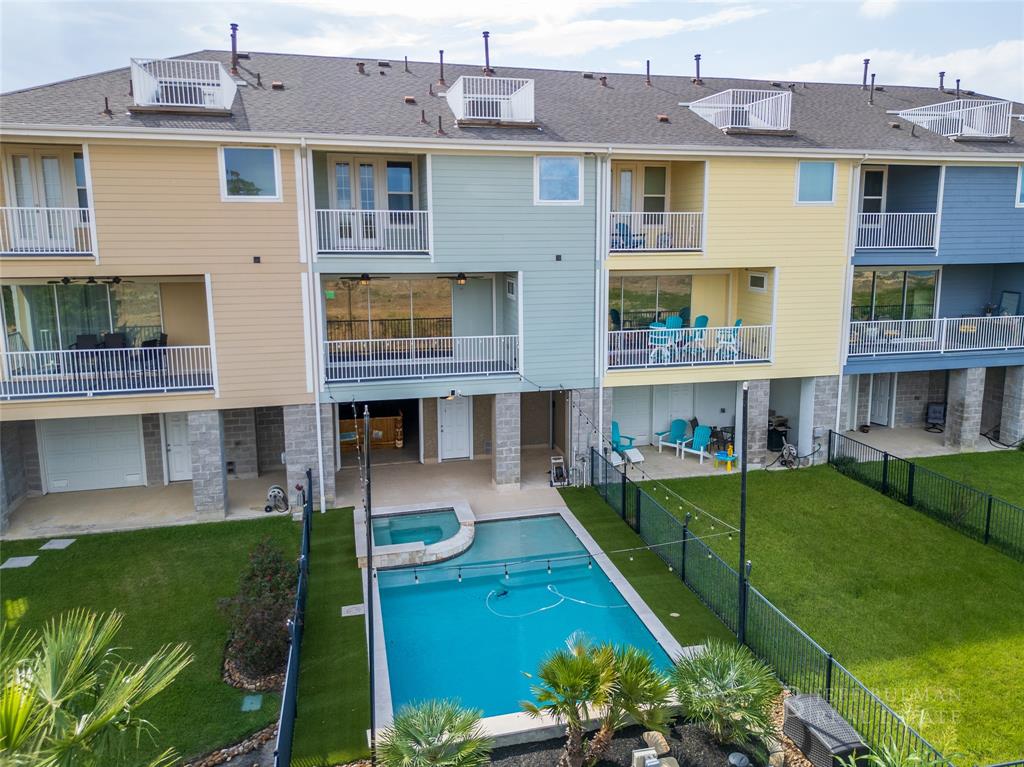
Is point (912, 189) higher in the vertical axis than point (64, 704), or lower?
higher

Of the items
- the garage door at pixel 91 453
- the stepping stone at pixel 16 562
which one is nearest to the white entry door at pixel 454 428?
the garage door at pixel 91 453

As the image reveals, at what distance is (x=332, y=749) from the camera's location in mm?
10211

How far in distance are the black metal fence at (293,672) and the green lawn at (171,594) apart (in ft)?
2.08

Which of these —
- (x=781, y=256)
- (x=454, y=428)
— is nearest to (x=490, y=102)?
(x=781, y=256)

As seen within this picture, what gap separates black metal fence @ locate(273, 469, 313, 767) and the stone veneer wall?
4.31 meters

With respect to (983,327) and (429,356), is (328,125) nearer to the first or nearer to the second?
(429,356)

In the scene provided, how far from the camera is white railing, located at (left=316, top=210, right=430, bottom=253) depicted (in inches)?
695

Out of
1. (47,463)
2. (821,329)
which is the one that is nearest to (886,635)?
(821,329)

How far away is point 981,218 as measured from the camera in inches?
841

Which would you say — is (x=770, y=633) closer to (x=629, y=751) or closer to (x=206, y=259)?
(x=629, y=751)

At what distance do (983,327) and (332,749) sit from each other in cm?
2106

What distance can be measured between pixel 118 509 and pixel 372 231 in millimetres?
8970

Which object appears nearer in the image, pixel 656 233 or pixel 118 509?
pixel 118 509

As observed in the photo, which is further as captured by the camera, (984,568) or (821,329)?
(821,329)
